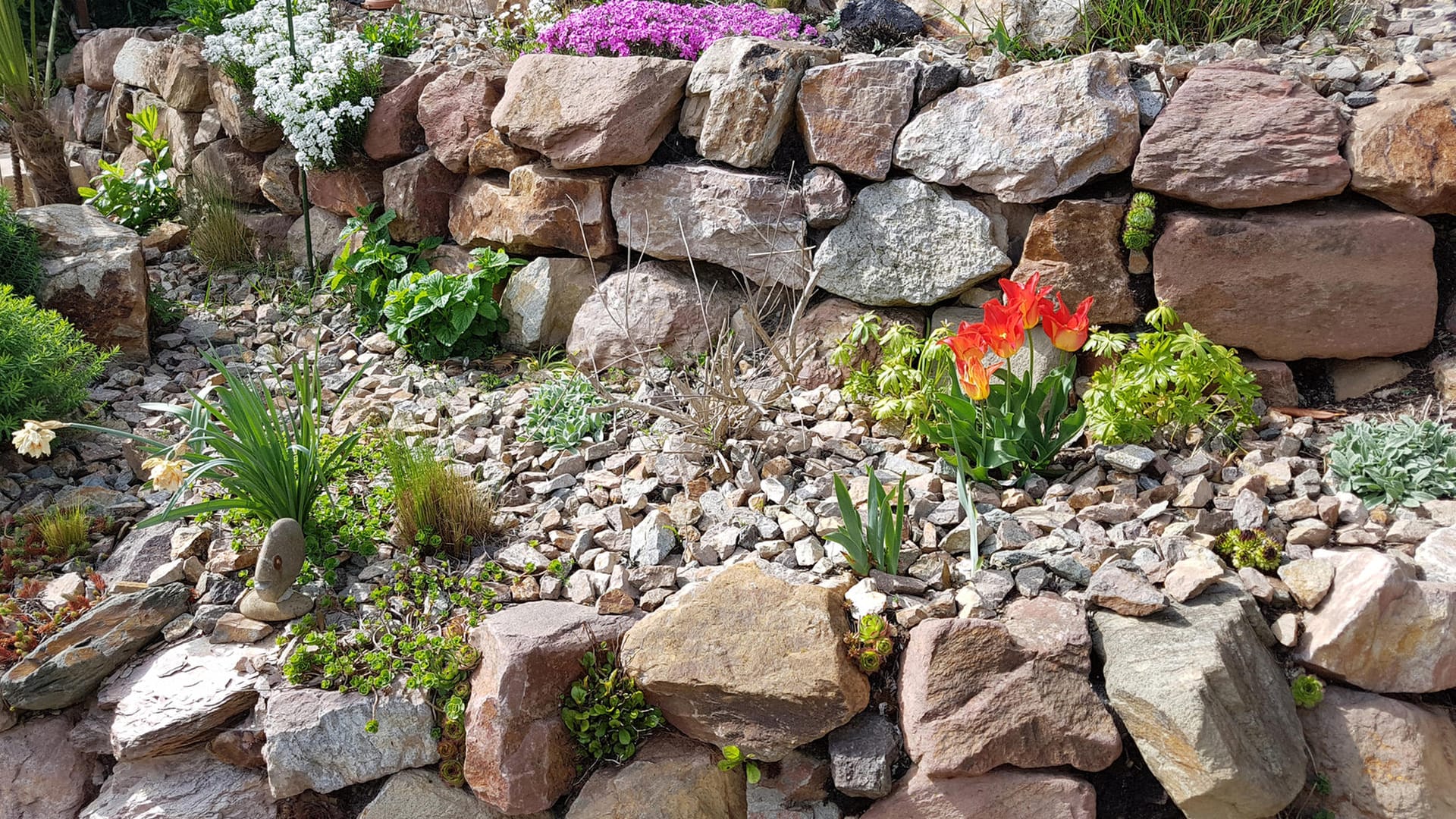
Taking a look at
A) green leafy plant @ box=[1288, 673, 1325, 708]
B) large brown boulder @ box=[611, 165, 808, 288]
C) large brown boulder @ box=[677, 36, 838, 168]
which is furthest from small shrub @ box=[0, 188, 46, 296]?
green leafy plant @ box=[1288, 673, 1325, 708]

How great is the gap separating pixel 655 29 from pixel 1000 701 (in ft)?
9.82

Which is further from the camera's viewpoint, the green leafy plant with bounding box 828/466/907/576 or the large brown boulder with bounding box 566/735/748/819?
the green leafy plant with bounding box 828/466/907/576

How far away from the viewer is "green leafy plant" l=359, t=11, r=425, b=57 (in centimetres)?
473

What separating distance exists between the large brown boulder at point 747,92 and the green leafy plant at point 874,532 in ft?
5.32

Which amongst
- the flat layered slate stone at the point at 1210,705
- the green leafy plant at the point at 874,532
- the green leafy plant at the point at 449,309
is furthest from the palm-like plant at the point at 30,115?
the flat layered slate stone at the point at 1210,705

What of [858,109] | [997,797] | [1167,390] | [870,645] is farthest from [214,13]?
[997,797]

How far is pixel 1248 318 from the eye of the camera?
3.25 metres

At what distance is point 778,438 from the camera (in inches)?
129

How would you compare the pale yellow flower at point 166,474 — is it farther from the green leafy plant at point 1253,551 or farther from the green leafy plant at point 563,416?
the green leafy plant at point 1253,551

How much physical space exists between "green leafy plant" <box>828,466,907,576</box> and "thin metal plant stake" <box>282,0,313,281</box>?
10.5ft

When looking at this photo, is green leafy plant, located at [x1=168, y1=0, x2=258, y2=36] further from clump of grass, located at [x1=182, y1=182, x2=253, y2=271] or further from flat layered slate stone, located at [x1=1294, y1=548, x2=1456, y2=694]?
flat layered slate stone, located at [x1=1294, y1=548, x2=1456, y2=694]

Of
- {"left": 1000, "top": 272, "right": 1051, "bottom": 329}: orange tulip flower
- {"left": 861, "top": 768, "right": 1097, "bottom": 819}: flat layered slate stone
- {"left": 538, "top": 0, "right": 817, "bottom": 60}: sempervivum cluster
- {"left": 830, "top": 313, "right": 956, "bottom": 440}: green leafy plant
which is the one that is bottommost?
{"left": 861, "top": 768, "right": 1097, "bottom": 819}: flat layered slate stone

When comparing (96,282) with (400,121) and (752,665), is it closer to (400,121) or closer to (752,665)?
(400,121)

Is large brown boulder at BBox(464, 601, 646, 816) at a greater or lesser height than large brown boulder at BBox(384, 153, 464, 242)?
lesser
